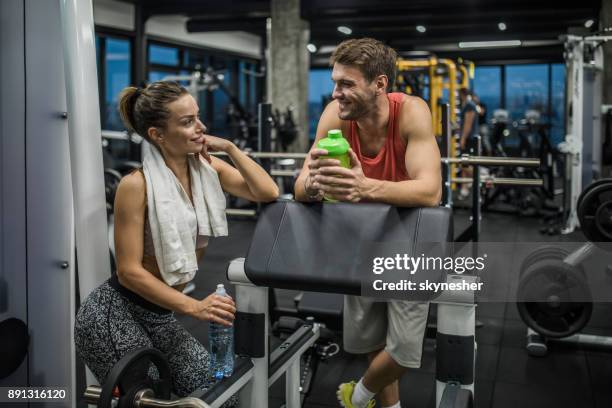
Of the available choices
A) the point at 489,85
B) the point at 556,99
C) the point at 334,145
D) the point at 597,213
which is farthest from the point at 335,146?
the point at 556,99

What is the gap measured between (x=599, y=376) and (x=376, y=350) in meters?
1.29

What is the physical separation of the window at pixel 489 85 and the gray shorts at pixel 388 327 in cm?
1175

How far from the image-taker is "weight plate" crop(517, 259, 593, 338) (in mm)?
2770

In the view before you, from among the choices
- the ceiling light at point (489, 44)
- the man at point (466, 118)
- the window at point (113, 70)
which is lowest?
the man at point (466, 118)

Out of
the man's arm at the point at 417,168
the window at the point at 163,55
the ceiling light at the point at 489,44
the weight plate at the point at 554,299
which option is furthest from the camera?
the ceiling light at the point at 489,44

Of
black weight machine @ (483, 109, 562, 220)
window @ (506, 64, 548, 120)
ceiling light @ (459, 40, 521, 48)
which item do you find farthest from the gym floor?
window @ (506, 64, 548, 120)

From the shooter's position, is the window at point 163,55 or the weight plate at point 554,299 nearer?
the weight plate at point 554,299

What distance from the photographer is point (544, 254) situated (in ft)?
9.61

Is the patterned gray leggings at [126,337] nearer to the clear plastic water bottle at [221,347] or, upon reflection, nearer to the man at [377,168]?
the clear plastic water bottle at [221,347]

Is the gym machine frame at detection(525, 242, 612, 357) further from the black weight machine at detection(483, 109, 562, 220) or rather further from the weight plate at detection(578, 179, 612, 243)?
the black weight machine at detection(483, 109, 562, 220)

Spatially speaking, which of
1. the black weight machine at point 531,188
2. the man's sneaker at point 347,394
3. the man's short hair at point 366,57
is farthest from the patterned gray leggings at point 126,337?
the black weight machine at point 531,188

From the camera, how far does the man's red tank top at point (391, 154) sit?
5.32 ft

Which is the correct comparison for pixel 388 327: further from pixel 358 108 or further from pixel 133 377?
pixel 133 377

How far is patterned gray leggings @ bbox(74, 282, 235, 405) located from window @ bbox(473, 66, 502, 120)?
12198 mm
